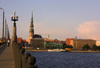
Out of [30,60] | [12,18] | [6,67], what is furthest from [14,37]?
[30,60]

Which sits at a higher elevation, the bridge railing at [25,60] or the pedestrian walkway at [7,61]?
the bridge railing at [25,60]

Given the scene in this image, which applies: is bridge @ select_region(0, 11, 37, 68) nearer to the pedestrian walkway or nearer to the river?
the pedestrian walkway

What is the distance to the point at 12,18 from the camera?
42375 mm

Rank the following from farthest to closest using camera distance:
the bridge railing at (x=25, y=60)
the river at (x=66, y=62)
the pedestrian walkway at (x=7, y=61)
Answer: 1. the river at (x=66, y=62)
2. the pedestrian walkway at (x=7, y=61)
3. the bridge railing at (x=25, y=60)

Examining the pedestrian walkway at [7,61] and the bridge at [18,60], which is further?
the pedestrian walkway at [7,61]

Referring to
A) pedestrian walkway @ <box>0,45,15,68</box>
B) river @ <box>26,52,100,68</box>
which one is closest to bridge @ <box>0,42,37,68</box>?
pedestrian walkway @ <box>0,45,15,68</box>

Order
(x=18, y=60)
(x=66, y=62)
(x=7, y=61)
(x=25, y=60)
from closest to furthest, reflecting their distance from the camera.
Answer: (x=25, y=60)
(x=18, y=60)
(x=7, y=61)
(x=66, y=62)

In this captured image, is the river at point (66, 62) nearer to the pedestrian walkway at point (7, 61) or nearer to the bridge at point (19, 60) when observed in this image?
the pedestrian walkway at point (7, 61)

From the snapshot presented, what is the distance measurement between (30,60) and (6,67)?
694 centimetres

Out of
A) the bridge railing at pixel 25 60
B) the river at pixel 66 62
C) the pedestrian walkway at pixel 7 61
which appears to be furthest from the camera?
the river at pixel 66 62

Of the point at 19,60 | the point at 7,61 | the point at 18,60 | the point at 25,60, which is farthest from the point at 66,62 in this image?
the point at 25,60

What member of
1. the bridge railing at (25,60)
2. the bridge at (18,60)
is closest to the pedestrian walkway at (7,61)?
the bridge at (18,60)

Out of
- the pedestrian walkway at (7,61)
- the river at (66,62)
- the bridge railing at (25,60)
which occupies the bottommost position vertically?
the river at (66,62)

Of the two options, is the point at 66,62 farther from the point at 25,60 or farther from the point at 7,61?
the point at 25,60
